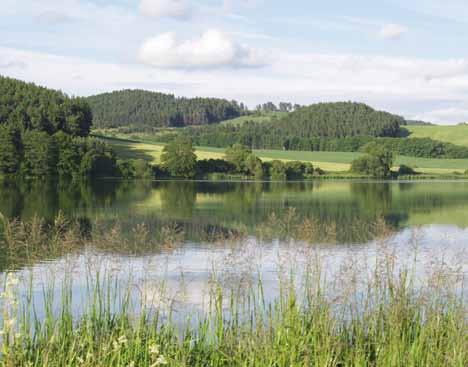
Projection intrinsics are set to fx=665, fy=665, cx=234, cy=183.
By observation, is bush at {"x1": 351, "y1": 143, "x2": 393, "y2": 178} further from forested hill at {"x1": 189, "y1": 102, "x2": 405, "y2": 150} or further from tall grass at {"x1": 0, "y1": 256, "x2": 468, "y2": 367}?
tall grass at {"x1": 0, "y1": 256, "x2": 468, "y2": 367}

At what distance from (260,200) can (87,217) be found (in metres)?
20.6

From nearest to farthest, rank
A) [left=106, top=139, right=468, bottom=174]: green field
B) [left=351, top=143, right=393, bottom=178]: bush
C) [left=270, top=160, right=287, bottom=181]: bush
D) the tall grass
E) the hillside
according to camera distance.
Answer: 1. the tall grass
2. [left=270, top=160, right=287, bottom=181]: bush
3. [left=351, top=143, right=393, bottom=178]: bush
4. [left=106, top=139, right=468, bottom=174]: green field
5. the hillside

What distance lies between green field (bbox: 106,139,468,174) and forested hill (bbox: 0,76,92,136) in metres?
11.0

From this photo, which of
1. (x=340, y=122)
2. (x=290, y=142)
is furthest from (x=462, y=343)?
(x=340, y=122)

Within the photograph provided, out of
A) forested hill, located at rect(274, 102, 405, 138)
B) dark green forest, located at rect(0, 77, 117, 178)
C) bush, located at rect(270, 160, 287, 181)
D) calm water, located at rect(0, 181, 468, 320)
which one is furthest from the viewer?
forested hill, located at rect(274, 102, 405, 138)

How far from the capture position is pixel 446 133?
6609 inches

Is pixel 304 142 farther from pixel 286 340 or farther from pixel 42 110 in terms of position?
pixel 286 340

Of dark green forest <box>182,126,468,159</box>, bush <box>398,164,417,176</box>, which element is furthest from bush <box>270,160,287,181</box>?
dark green forest <box>182,126,468,159</box>

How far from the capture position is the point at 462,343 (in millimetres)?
8953

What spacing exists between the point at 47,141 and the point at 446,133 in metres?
109

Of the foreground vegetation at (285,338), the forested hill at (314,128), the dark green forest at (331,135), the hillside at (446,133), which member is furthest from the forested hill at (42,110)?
the foreground vegetation at (285,338)

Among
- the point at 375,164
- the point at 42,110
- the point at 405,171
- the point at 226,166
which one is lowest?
the point at 405,171

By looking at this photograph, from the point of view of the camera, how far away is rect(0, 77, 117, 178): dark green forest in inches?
3666

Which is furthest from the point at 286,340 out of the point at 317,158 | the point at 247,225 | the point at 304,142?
the point at 304,142
